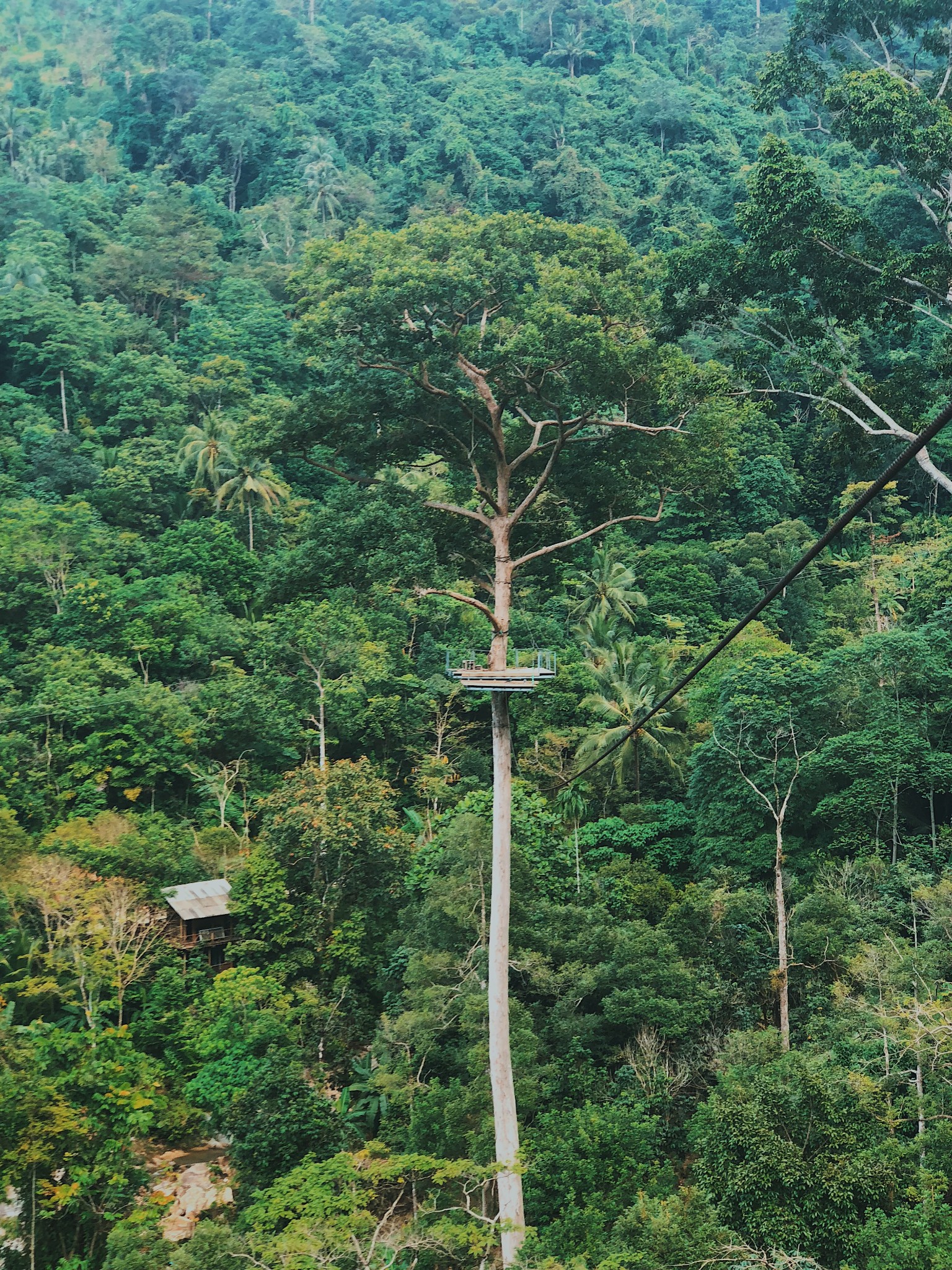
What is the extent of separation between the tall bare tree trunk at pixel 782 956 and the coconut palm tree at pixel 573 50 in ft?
209

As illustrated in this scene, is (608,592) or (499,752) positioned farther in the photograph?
(608,592)

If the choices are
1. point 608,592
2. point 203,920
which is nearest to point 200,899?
point 203,920

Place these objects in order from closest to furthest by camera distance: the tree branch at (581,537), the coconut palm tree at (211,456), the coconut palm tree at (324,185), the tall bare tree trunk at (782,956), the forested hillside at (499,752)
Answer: the forested hillside at (499,752)
the tree branch at (581,537)
the tall bare tree trunk at (782,956)
the coconut palm tree at (211,456)
the coconut palm tree at (324,185)

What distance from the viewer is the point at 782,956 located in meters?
15.6

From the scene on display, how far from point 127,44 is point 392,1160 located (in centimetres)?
7140

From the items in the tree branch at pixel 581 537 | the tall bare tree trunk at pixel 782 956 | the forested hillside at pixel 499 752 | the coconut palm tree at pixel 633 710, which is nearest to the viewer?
the forested hillside at pixel 499 752

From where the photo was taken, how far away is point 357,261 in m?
12.2

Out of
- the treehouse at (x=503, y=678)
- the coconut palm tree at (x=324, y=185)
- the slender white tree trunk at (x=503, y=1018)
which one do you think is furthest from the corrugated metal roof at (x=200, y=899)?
the coconut palm tree at (x=324, y=185)

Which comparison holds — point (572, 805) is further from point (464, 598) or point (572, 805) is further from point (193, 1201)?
point (464, 598)

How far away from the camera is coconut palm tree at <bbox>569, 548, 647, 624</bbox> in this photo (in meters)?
29.6

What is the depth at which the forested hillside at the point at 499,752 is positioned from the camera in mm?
11750

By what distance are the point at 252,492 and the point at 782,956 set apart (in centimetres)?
2098

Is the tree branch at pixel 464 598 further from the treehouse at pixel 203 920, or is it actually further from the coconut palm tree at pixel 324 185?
the coconut palm tree at pixel 324 185

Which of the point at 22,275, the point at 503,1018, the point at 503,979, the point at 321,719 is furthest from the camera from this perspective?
the point at 22,275
